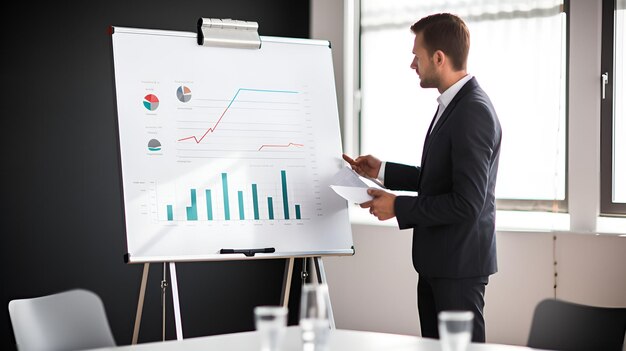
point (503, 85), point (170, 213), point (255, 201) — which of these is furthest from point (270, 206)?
point (503, 85)

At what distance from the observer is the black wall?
160 inches

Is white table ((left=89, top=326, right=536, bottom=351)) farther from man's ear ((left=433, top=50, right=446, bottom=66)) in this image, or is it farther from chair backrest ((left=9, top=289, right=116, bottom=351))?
man's ear ((left=433, top=50, right=446, bottom=66))

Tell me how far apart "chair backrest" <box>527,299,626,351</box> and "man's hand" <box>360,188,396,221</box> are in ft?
2.46

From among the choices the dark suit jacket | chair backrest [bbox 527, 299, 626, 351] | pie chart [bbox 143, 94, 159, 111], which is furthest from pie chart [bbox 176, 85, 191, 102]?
chair backrest [bbox 527, 299, 626, 351]

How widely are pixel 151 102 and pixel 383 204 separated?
1.16 meters

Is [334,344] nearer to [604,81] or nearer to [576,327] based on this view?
[576,327]

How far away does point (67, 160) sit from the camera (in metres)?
4.24

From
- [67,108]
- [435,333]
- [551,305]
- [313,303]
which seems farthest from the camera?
[67,108]

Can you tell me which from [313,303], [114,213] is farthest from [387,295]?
[313,303]

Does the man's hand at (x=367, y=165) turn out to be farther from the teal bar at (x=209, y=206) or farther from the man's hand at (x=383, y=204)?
the teal bar at (x=209, y=206)

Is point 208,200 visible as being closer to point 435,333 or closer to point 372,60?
point 435,333

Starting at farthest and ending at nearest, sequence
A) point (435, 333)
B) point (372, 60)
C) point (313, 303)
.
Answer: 1. point (372, 60)
2. point (435, 333)
3. point (313, 303)

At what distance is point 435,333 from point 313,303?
162 cm

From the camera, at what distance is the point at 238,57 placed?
368 cm
